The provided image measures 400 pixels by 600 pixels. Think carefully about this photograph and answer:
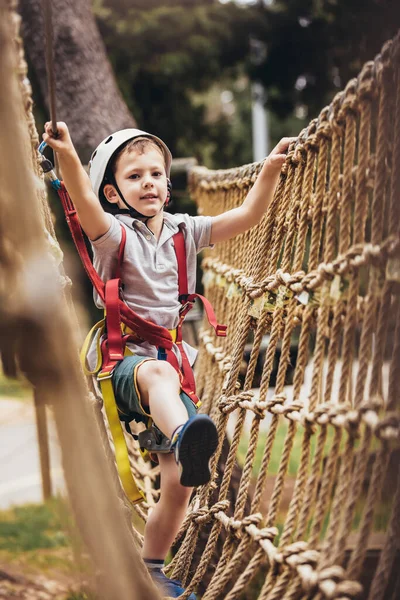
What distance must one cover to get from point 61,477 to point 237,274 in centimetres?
99

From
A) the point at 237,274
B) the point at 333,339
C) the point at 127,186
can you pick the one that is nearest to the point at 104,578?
the point at 333,339

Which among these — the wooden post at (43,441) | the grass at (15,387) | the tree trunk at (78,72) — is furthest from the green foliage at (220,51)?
the grass at (15,387)

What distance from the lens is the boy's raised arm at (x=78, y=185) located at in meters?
1.25

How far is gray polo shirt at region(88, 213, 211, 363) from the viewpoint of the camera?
139cm

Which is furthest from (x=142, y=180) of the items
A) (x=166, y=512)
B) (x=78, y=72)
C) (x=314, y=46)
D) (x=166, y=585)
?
(x=314, y=46)

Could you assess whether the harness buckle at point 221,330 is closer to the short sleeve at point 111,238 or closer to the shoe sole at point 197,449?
the short sleeve at point 111,238

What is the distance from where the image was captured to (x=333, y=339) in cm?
112

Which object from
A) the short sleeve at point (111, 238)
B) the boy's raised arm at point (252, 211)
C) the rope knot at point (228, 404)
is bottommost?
the rope knot at point (228, 404)

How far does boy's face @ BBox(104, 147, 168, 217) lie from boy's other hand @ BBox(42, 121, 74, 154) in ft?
0.54

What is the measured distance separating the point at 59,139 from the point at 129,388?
421 millimetres

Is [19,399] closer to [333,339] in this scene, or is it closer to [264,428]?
[333,339]

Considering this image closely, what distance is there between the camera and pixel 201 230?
153 cm

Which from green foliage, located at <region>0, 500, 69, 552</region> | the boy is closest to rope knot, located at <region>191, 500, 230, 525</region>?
the boy

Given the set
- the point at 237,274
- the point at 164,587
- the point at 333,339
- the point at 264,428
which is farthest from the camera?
the point at 264,428
